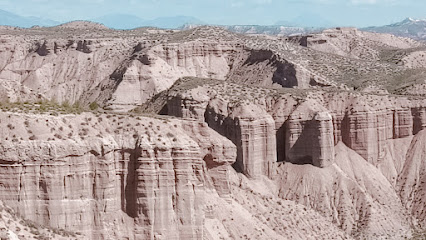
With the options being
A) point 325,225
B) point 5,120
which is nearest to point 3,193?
point 5,120

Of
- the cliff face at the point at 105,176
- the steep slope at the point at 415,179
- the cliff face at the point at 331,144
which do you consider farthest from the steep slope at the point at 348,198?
the cliff face at the point at 105,176

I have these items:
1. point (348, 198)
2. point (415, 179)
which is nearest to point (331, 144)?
point (348, 198)

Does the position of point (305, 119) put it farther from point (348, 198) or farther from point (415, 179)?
point (415, 179)

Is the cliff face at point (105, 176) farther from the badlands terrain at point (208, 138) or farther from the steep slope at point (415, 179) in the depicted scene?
the steep slope at point (415, 179)

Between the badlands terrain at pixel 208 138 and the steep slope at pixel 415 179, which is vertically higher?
the badlands terrain at pixel 208 138

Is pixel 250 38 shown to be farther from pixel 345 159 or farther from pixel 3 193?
pixel 3 193

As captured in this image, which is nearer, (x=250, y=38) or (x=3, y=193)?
(x=3, y=193)

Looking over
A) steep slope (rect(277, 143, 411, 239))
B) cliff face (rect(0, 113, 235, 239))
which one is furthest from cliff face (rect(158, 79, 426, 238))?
cliff face (rect(0, 113, 235, 239))
